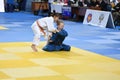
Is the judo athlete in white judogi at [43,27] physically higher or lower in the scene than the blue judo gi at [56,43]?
higher

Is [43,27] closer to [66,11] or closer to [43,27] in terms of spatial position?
[43,27]

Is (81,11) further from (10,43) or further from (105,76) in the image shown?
(105,76)

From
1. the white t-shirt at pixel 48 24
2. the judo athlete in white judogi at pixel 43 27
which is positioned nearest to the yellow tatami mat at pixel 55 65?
the judo athlete in white judogi at pixel 43 27

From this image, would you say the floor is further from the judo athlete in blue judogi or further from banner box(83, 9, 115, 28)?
banner box(83, 9, 115, 28)

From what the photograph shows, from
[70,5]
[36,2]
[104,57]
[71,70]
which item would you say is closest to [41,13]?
[36,2]

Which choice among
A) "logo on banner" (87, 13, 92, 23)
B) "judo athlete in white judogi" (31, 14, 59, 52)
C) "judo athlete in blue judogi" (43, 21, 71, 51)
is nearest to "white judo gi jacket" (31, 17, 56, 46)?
"judo athlete in white judogi" (31, 14, 59, 52)

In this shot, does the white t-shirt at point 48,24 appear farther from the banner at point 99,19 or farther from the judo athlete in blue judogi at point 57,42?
the banner at point 99,19

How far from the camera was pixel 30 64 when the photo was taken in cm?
1006

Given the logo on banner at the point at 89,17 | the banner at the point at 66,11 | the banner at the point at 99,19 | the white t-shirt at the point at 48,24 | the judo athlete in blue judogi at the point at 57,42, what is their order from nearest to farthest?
1. the white t-shirt at the point at 48,24
2. the judo athlete in blue judogi at the point at 57,42
3. the banner at the point at 99,19
4. the logo on banner at the point at 89,17
5. the banner at the point at 66,11

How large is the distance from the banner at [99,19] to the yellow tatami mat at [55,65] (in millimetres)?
8681

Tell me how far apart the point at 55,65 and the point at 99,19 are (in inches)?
479

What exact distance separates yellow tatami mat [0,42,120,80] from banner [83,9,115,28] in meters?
8.68

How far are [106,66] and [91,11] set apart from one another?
43.2ft

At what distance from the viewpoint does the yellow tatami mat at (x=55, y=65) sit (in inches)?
341
